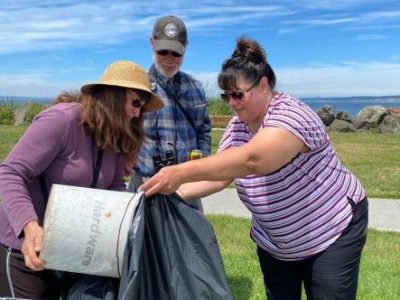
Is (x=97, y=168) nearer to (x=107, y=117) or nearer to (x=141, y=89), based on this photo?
(x=107, y=117)

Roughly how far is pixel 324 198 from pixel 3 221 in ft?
4.78

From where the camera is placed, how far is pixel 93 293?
246cm

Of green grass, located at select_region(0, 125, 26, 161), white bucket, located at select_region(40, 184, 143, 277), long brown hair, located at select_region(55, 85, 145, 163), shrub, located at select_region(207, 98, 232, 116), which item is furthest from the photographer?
shrub, located at select_region(207, 98, 232, 116)

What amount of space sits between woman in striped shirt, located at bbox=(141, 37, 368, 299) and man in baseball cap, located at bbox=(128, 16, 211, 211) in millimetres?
1126

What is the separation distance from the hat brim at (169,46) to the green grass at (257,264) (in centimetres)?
196

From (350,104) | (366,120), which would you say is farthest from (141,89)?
(350,104)

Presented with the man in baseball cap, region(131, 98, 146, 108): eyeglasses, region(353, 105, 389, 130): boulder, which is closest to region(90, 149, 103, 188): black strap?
region(131, 98, 146, 108): eyeglasses

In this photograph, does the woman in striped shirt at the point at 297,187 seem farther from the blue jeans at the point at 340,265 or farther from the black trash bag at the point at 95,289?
the black trash bag at the point at 95,289

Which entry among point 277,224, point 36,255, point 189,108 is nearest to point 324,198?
point 277,224

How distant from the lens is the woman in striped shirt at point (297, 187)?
9.24 feet

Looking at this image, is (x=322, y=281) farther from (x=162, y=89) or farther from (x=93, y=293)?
(x=162, y=89)

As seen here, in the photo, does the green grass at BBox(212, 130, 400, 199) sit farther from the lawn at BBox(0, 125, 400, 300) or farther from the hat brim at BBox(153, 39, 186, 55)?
the hat brim at BBox(153, 39, 186, 55)

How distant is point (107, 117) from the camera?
257 cm

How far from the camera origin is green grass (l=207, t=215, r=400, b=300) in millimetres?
4988
